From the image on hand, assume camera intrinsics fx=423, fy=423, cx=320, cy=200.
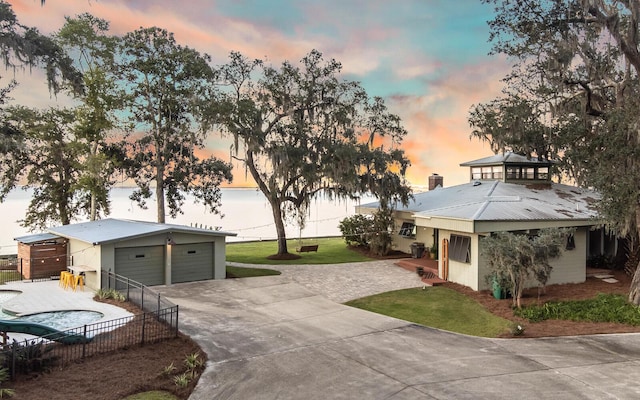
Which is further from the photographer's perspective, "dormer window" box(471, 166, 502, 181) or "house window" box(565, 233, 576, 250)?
"dormer window" box(471, 166, 502, 181)

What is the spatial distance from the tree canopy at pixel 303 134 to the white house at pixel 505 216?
162 inches

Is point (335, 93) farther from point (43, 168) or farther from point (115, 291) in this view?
point (43, 168)

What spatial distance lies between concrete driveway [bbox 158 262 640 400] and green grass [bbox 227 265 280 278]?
5553 millimetres

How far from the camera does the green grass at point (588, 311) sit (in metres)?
13.9

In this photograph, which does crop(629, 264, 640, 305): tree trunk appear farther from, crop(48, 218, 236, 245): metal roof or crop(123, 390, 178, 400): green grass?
crop(48, 218, 236, 245): metal roof

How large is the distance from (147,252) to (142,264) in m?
0.55

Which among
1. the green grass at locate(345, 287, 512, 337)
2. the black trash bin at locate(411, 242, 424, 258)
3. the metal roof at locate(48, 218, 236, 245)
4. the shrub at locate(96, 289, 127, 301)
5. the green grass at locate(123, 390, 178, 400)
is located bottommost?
the green grass at locate(345, 287, 512, 337)

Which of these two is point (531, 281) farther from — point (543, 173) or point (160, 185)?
point (160, 185)

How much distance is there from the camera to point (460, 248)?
18844 mm

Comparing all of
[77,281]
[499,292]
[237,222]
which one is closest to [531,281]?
[499,292]

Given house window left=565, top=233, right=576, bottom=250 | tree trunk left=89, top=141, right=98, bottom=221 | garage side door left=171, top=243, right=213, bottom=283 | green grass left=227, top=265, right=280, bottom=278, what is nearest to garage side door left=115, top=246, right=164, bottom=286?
garage side door left=171, top=243, right=213, bottom=283

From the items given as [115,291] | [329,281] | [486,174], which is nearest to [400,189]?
[486,174]

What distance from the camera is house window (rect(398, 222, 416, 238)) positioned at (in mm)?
27312

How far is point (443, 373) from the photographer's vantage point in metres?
9.42
